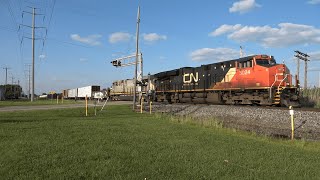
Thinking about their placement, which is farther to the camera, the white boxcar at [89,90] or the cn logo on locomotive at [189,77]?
the white boxcar at [89,90]

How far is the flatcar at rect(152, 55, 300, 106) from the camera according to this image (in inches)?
829

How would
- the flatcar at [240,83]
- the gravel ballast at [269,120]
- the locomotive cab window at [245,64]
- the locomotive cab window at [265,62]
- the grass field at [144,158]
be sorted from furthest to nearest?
the locomotive cab window at [245,64]
the locomotive cab window at [265,62]
the flatcar at [240,83]
the gravel ballast at [269,120]
the grass field at [144,158]

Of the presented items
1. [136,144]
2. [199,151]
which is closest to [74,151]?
[136,144]

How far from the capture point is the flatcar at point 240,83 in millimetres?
21062

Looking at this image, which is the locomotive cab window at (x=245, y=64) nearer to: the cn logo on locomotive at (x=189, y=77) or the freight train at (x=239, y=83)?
the freight train at (x=239, y=83)

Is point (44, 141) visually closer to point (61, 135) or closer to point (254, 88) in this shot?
point (61, 135)

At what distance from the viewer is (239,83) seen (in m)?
23.8

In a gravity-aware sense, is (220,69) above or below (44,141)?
above

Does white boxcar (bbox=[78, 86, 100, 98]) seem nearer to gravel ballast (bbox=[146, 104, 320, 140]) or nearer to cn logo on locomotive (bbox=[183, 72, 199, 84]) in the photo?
cn logo on locomotive (bbox=[183, 72, 199, 84])

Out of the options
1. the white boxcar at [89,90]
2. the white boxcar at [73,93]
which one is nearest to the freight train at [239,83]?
the white boxcar at [89,90]

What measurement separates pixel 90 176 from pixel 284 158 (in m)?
4.50

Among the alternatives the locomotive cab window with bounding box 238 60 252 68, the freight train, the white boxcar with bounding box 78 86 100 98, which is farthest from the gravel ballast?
the white boxcar with bounding box 78 86 100 98

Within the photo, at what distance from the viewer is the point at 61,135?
10.3 m

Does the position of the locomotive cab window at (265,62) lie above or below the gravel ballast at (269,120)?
above
